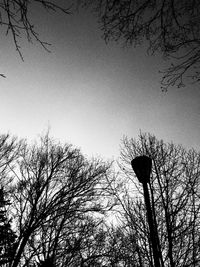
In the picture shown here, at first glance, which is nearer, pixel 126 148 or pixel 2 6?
pixel 2 6

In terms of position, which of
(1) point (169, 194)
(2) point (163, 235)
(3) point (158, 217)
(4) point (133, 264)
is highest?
(1) point (169, 194)

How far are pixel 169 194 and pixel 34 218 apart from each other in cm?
616

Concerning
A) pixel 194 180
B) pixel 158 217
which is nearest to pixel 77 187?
pixel 158 217

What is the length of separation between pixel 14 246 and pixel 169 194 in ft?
23.5

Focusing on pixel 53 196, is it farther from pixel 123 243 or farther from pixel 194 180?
pixel 194 180

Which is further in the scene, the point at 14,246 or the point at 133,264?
the point at 133,264

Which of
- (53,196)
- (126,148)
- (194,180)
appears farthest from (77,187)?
(194,180)

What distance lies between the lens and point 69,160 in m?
11.8

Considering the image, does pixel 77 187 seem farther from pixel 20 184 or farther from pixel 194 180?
pixel 194 180

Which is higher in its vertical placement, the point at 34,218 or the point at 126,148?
the point at 126,148

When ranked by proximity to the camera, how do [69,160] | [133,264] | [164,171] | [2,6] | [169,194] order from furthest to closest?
[69,160]
[133,264]
[164,171]
[169,194]
[2,6]

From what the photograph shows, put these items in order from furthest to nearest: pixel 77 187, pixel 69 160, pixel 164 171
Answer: pixel 69 160 → pixel 77 187 → pixel 164 171

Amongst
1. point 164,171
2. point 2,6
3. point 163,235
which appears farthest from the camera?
point 164,171

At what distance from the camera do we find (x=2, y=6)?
2.23 m
